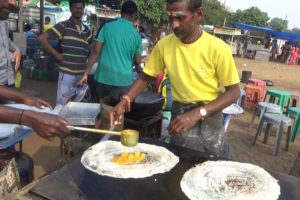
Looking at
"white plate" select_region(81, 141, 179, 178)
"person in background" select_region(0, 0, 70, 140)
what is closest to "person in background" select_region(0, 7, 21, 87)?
"person in background" select_region(0, 0, 70, 140)

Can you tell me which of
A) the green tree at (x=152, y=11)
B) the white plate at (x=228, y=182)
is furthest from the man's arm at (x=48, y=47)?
the green tree at (x=152, y=11)

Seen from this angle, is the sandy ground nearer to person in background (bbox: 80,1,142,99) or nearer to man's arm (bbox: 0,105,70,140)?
person in background (bbox: 80,1,142,99)

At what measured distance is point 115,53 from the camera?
374cm

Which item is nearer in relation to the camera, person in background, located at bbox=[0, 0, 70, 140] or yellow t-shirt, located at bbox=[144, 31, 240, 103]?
person in background, located at bbox=[0, 0, 70, 140]

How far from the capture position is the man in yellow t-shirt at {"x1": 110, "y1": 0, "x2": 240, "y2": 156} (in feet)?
6.73

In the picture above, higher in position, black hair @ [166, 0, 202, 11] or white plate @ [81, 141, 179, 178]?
black hair @ [166, 0, 202, 11]

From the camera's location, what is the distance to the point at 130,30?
3.80 m

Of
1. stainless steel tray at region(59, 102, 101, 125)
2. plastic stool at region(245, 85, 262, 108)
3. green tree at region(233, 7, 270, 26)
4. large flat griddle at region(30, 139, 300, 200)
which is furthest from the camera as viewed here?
green tree at region(233, 7, 270, 26)

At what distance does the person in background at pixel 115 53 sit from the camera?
374 cm

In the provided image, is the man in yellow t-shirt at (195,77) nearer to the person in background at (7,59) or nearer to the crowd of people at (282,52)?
the person in background at (7,59)

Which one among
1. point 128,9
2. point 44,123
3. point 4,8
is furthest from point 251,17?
point 44,123

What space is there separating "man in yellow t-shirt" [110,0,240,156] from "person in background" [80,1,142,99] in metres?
1.38

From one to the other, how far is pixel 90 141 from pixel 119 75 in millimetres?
913

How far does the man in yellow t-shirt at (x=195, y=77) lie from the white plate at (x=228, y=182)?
1.06 feet
